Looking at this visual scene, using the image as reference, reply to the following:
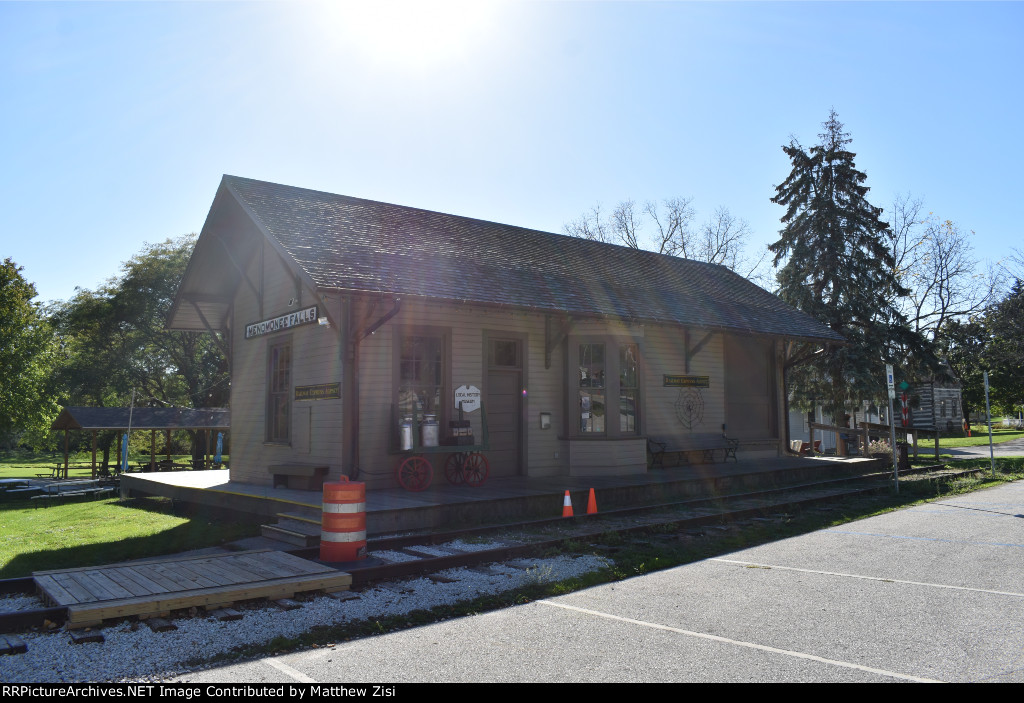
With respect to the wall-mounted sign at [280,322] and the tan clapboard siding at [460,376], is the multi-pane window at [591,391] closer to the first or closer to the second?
the tan clapboard siding at [460,376]

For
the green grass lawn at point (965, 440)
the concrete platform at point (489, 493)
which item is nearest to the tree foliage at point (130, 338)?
the concrete platform at point (489, 493)

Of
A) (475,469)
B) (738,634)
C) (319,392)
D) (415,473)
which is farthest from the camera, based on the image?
(475,469)

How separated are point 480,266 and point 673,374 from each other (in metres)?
5.56

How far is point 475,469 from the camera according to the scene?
12.7 meters

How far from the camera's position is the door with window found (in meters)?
13.8

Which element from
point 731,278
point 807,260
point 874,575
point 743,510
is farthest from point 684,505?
point 807,260

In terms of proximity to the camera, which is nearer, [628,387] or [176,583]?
[176,583]

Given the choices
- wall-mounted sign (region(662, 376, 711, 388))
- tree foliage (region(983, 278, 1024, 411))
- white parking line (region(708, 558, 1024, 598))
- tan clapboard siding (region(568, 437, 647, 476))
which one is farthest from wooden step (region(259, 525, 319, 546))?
tree foliage (region(983, 278, 1024, 411))

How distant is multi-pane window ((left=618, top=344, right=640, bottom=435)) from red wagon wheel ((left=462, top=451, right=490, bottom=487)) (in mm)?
3577

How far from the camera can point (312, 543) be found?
8.75 metres

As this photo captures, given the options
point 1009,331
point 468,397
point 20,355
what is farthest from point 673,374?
point 20,355

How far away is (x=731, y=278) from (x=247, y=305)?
47.4 feet

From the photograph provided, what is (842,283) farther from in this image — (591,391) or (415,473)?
(415,473)

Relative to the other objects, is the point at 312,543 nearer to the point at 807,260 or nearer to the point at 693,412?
the point at 693,412
